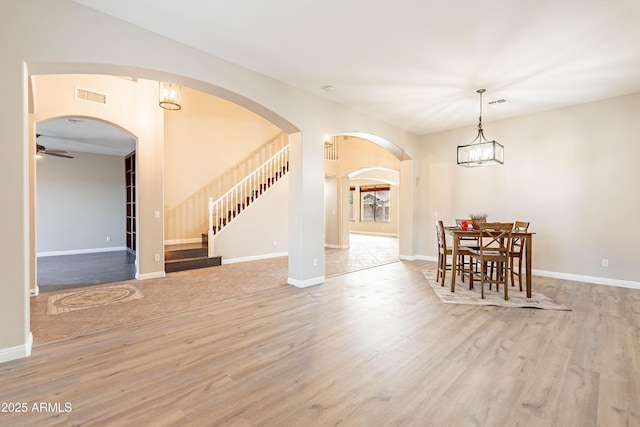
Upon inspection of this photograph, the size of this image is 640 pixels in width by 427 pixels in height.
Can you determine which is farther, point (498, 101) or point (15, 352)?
point (498, 101)

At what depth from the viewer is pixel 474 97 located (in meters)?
4.98

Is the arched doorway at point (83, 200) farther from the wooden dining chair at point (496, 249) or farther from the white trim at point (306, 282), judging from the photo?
the wooden dining chair at point (496, 249)

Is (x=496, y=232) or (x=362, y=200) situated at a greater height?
(x=362, y=200)

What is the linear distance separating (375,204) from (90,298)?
12737mm

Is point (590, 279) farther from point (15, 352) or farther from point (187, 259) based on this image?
point (15, 352)

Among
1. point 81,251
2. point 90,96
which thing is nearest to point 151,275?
point 90,96

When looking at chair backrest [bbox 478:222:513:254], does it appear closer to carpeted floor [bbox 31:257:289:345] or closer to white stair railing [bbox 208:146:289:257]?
carpeted floor [bbox 31:257:289:345]

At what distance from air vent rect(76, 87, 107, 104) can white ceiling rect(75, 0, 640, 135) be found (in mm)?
2762

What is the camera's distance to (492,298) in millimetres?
4266

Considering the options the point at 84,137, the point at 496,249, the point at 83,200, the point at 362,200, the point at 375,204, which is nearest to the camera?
the point at 496,249

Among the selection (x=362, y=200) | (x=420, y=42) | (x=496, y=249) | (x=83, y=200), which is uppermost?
(x=420, y=42)

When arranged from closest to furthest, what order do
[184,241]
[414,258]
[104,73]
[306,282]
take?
[104,73]
[306,282]
[414,258]
[184,241]

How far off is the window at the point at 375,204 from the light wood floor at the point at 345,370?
36.4 feet

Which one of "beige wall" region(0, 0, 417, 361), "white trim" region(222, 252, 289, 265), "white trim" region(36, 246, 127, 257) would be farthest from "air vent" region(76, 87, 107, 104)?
"white trim" region(36, 246, 127, 257)
